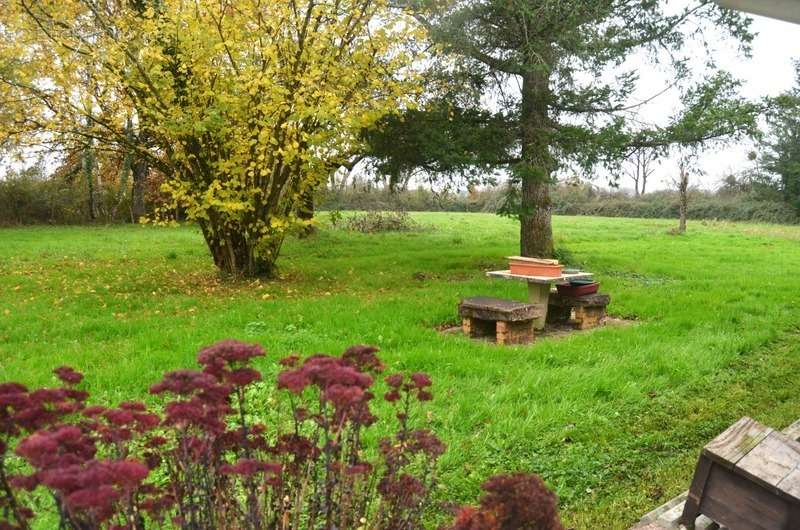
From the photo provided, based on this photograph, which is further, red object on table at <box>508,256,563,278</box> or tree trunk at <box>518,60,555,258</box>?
tree trunk at <box>518,60,555,258</box>

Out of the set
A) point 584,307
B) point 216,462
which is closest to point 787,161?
point 584,307

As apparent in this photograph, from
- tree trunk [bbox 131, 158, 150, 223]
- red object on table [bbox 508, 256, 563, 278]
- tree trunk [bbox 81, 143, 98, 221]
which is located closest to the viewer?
red object on table [bbox 508, 256, 563, 278]

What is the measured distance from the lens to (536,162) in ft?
35.2

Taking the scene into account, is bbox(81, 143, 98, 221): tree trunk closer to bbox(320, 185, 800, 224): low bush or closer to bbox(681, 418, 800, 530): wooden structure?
bbox(320, 185, 800, 224): low bush

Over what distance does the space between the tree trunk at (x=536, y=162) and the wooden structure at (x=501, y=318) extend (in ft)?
12.9

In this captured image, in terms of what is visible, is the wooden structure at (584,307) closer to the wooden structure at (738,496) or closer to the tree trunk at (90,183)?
the wooden structure at (738,496)

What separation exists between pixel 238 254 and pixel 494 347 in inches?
235

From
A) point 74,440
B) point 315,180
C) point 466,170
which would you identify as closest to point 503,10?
point 466,170

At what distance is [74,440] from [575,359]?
5290 millimetres

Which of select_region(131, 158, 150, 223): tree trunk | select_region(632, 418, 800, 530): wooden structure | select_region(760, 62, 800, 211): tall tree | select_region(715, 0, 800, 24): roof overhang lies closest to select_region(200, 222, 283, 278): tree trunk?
select_region(715, 0, 800, 24): roof overhang

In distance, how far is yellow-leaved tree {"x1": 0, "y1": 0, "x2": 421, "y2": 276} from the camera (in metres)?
8.78

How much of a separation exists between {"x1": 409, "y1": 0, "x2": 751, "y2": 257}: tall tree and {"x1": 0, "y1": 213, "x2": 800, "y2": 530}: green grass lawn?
2.50 m

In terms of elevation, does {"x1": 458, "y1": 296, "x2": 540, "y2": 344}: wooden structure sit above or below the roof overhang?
below

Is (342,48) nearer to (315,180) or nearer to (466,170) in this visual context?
(315,180)
